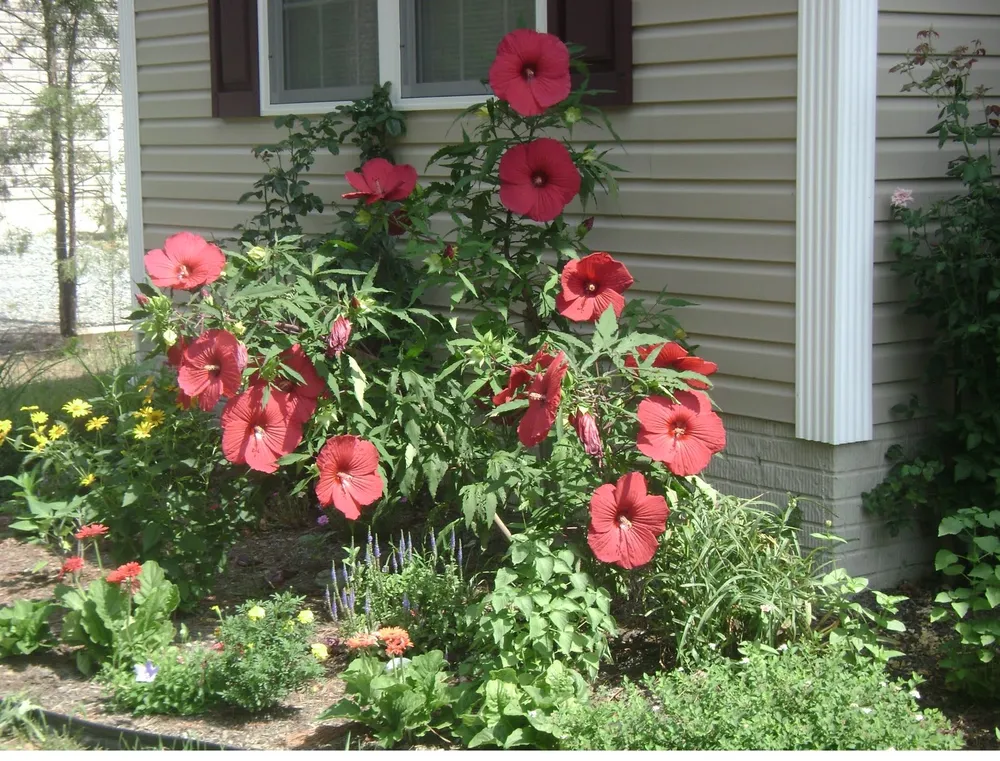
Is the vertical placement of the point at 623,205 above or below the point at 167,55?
below

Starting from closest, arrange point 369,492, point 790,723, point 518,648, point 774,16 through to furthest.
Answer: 1. point 790,723
2. point 518,648
3. point 369,492
4. point 774,16

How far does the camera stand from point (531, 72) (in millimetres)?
4285

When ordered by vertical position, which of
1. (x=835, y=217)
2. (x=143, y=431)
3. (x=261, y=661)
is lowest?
(x=261, y=661)

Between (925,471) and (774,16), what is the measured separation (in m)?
1.60

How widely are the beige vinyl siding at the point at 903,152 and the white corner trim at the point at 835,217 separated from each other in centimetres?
7

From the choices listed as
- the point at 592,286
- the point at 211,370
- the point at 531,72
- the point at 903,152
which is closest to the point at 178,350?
the point at 211,370

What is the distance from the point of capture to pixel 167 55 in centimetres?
707

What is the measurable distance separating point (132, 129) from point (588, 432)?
4.78 m

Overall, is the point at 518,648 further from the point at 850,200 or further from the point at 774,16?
the point at 774,16

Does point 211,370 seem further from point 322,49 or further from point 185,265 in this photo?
point 322,49

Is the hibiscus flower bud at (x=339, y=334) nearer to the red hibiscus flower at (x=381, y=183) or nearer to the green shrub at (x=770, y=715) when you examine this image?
the red hibiscus flower at (x=381, y=183)

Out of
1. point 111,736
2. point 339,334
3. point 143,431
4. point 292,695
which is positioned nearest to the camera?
point 111,736

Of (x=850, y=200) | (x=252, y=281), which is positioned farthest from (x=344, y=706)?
(x=850, y=200)

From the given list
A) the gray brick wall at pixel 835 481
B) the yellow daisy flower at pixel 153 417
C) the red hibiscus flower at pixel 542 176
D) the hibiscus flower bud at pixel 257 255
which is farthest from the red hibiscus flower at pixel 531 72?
the yellow daisy flower at pixel 153 417
